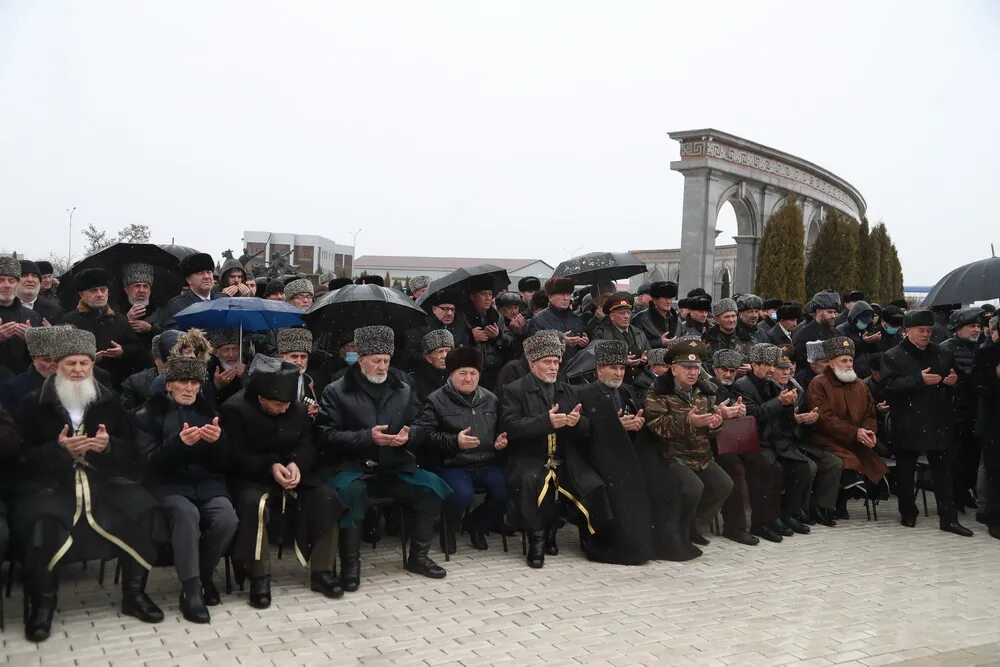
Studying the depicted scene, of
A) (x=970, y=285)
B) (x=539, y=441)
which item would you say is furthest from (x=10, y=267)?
(x=970, y=285)

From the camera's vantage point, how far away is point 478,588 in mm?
6758

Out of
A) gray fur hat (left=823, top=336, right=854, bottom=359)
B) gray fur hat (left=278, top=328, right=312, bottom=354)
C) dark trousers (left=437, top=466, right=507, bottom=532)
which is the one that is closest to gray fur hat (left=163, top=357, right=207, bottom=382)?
gray fur hat (left=278, top=328, right=312, bottom=354)

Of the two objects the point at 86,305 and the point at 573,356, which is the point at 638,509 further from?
the point at 86,305

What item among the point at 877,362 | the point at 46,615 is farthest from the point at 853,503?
the point at 46,615

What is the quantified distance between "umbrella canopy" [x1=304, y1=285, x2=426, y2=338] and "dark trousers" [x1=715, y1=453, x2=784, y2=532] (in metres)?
3.16

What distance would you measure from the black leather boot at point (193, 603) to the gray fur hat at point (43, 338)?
5.56 feet

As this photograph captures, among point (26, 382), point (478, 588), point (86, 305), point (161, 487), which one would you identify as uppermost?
point (86, 305)

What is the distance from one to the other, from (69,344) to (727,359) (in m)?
5.60

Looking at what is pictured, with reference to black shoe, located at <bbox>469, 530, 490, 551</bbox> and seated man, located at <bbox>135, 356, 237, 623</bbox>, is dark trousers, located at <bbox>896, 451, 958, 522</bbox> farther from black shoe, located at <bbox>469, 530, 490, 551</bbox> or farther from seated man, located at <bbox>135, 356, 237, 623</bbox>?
seated man, located at <bbox>135, 356, 237, 623</bbox>

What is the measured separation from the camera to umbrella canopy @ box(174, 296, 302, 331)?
7375 millimetres

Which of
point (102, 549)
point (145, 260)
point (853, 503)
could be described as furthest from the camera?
point (853, 503)

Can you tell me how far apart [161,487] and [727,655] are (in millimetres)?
3750

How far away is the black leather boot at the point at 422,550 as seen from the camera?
706cm

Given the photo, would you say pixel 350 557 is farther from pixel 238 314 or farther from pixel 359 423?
pixel 238 314
